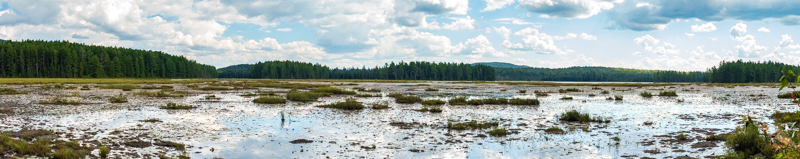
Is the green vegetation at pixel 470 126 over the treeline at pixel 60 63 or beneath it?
beneath

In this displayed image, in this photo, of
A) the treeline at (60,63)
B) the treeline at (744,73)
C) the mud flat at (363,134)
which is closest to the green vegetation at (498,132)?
the mud flat at (363,134)

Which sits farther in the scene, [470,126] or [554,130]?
[470,126]

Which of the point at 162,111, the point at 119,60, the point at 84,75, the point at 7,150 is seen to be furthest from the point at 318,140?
the point at 119,60

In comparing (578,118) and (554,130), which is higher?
(578,118)

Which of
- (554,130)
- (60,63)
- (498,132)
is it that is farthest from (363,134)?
(60,63)

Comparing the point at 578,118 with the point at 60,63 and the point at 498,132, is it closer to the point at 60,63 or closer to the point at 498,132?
the point at 498,132

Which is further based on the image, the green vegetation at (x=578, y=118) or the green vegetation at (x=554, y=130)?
the green vegetation at (x=578, y=118)

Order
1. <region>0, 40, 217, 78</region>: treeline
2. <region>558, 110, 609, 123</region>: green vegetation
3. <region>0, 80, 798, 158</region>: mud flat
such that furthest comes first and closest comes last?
1. <region>0, 40, 217, 78</region>: treeline
2. <region>558, 110, 609, 123</region>: green vegetation
3. <region>0, 80, 798, 158</region>: mud flat

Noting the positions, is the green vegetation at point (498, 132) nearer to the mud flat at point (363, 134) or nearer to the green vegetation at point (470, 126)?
the mud flat at point (363, 134)

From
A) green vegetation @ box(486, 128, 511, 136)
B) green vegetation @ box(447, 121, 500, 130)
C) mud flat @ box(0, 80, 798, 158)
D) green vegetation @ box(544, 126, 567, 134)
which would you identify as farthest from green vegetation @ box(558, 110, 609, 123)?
green vegetation @ box(486, 128, 511, 136)

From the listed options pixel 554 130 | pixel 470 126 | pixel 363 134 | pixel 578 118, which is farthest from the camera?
pixel 578 118

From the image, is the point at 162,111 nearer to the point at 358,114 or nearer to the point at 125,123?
the point at 125,123

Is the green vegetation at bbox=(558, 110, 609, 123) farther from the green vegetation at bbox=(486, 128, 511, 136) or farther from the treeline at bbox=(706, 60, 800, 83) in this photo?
the treeline at bbox=(706, 60, 800, 83)

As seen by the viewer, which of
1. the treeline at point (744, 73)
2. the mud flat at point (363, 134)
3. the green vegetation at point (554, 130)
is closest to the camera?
the mud flat at point (363, 134)
